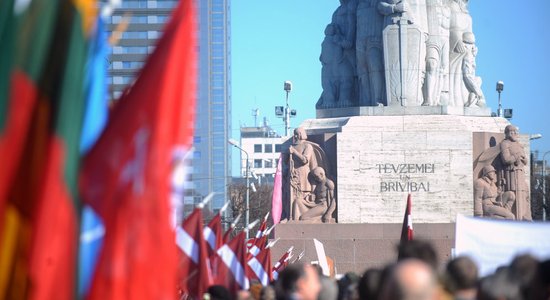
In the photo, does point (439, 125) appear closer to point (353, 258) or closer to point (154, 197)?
point (353, 258)

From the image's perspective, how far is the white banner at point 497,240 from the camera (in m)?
12.2

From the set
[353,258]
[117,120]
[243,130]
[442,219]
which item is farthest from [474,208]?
[243,130]

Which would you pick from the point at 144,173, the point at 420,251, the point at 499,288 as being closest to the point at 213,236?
the point at 420,251

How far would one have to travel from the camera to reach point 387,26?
3403 centimetres

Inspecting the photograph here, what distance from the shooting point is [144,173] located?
7.10m

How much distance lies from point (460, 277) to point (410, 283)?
2.66 meters

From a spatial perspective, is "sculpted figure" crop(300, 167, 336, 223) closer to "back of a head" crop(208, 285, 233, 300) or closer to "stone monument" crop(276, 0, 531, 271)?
"stone monument" crop(276, 0, 531, 271)

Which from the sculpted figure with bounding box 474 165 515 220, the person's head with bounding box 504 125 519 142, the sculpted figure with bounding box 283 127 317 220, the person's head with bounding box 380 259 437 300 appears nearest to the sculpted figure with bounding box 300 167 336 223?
the sculpted figure with bounding box 283 127 317 220

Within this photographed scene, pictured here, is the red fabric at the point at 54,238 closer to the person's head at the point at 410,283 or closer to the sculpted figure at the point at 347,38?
the person's head at the point at 410,283

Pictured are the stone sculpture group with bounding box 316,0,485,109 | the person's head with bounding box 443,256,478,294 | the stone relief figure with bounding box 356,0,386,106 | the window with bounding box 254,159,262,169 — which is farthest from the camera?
the window with bounding box 254,159,262,169

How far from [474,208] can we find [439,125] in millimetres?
1880

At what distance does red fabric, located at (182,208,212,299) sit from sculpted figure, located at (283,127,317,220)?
1789cm

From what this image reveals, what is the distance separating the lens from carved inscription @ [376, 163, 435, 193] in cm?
3309

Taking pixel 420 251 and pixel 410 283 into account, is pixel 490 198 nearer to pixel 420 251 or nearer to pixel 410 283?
pixel 420 251
